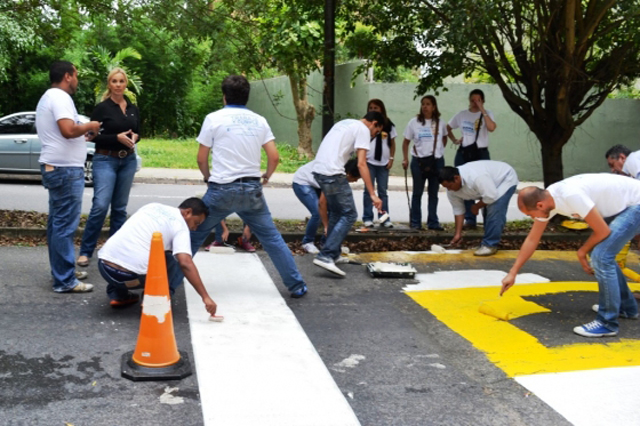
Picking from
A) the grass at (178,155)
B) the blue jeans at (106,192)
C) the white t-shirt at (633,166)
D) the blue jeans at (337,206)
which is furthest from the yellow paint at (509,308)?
the grass at (178,155)

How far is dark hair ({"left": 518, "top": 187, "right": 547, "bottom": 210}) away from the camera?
217 inches

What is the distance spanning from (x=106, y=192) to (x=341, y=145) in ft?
7.53

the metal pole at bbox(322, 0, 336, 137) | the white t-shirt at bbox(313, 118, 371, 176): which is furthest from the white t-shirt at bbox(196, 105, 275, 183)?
the metal pole at bbox(322, 0, 336, 137)

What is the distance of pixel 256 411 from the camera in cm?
415

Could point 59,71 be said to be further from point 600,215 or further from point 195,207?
point 600,215

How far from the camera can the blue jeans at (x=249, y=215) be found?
6.17 m

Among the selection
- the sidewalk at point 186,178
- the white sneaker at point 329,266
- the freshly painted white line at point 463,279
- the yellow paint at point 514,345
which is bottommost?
the sidewalk at point 186,178

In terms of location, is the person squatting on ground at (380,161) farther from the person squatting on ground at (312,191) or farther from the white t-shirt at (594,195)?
the white t-shirt at (594,195)

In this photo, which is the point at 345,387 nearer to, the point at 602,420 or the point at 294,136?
the point at 602,420

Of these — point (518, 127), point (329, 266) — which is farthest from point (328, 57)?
point (518, 127)

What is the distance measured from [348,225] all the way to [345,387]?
2.88 m

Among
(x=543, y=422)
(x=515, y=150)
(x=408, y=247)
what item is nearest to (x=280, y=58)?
(x=408, y=247)

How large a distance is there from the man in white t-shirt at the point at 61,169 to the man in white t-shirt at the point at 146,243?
2.89 ft

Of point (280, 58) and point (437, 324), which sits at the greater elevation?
point (280, 58)
